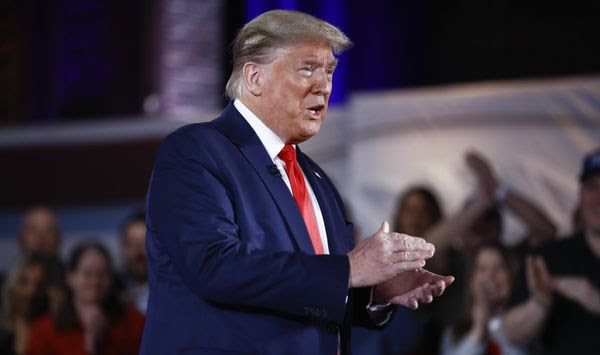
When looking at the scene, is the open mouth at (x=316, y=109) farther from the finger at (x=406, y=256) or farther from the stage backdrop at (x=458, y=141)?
the stage backdrop at (x=458, y=141)

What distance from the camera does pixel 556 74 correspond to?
5809 millimetres

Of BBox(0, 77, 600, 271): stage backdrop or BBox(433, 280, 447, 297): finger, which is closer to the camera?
BBox(433, 280, 447, 297): finger

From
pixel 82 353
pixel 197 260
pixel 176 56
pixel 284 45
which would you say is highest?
pixel 284 45

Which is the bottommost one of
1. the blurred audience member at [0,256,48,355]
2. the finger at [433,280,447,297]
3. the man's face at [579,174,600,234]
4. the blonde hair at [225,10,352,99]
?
the blurred audience member at [0,256,48,355]

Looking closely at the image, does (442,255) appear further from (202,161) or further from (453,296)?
(202,161)

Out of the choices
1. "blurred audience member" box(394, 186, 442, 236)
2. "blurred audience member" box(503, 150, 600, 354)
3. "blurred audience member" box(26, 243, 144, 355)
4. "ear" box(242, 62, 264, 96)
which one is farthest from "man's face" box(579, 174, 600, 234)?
"ear" box(242, 62, 264, 96)

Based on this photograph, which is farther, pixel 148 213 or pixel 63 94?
pixel 63 94

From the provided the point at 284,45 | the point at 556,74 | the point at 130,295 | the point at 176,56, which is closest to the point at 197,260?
the point at 284,45

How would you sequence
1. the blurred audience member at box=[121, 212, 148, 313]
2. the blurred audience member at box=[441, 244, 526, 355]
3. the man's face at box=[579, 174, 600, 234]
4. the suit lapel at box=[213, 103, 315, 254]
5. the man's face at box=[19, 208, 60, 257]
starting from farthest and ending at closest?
the man's face at box=[19, 208, 60, 257] < the blurred audience member at box=[121, 212, 148, 313] < the blurred audience member at box=[441, 244, 526, 355] < the man's face at box=[579, 174, 600, 234] < the suit lapel at box=[213, 103, 315, 254]

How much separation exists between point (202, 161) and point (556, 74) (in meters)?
4.32

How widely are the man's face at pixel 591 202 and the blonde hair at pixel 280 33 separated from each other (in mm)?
2673

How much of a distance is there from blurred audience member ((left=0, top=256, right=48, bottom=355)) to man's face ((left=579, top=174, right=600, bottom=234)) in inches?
111

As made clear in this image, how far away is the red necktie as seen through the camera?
6.55 ft

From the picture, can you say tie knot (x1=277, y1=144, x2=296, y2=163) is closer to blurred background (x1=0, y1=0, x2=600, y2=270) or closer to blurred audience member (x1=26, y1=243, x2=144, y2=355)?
blurred background (x1=0, y1=0, x2=600, y2=270)
